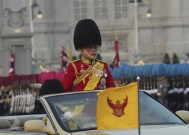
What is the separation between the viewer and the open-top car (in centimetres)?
884

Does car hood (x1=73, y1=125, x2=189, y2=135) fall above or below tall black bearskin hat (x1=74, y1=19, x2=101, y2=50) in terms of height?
below

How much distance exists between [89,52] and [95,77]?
313 mm

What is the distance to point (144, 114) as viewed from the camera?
9.45 meters

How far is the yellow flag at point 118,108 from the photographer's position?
8.56 metres

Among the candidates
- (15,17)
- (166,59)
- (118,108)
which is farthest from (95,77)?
(166,59)

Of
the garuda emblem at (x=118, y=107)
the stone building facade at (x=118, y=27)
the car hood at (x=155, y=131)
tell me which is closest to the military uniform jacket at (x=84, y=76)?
the car hood at (x=155, y=131)

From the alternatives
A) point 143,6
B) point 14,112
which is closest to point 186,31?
point 143,6

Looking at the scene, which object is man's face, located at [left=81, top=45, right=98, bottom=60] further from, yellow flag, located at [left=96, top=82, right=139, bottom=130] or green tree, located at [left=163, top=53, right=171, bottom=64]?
green tree, located at [left=163, top=53, right=171, bottom=64]

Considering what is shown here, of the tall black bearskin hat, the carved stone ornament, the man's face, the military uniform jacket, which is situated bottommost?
the carved stone ornament

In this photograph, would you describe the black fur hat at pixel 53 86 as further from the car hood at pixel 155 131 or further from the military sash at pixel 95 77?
the car hood at pixel 155 131

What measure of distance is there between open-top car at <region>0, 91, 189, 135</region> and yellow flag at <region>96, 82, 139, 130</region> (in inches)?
3.0

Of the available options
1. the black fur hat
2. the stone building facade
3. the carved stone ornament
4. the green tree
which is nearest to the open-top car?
the black fur hat

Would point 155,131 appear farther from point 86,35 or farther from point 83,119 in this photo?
point 86,35

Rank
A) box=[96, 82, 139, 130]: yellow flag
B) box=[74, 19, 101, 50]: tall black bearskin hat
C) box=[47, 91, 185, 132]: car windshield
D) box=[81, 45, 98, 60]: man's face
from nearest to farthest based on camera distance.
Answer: box=[96, 82, 139, 130]: yellow flag → box=[47, 91, 185, 132]: car windshield → box=[81, 45, 98, 60]: man's face → box=[74, 19, 101, 50]: tall black bearskin hat
